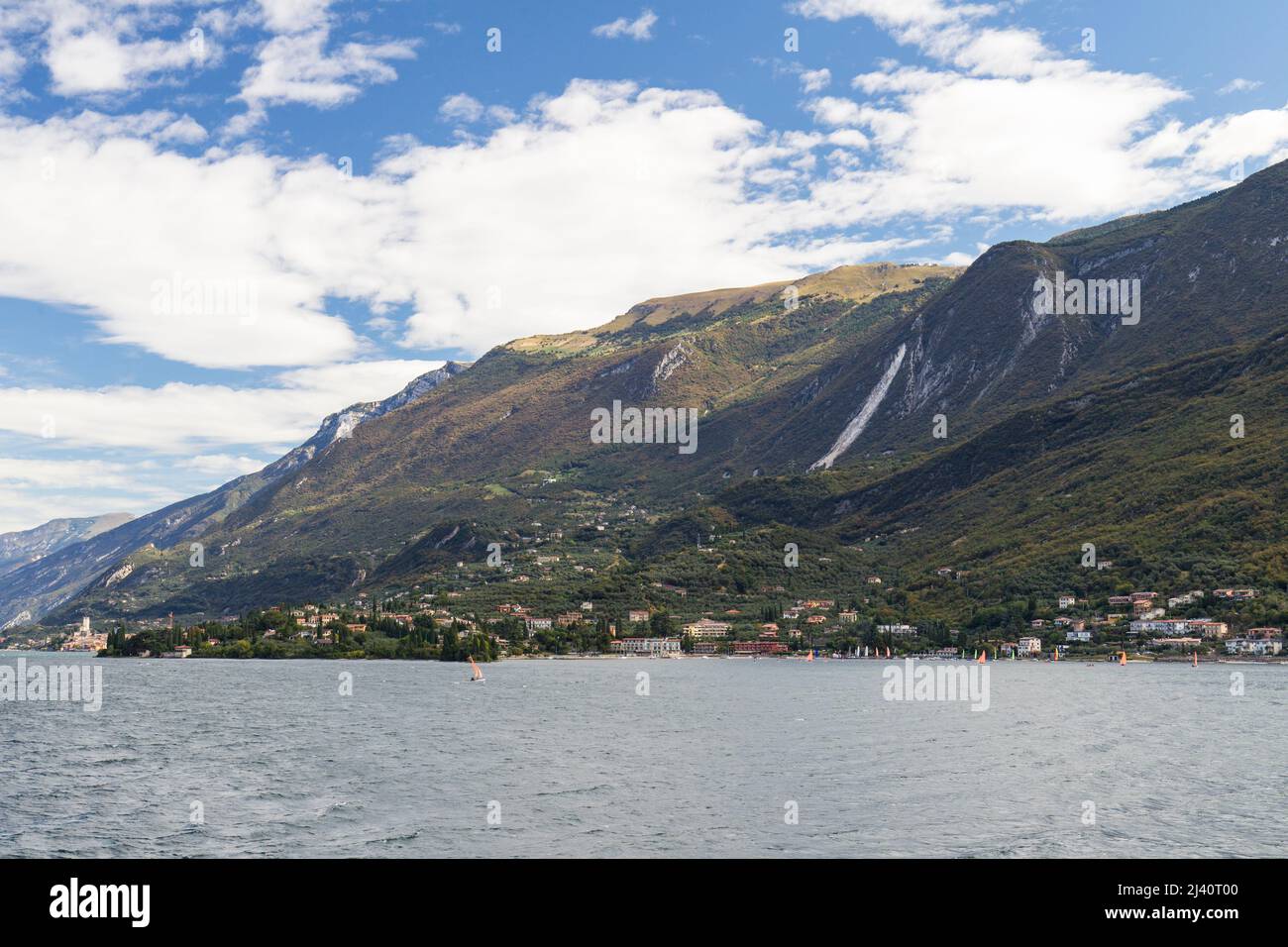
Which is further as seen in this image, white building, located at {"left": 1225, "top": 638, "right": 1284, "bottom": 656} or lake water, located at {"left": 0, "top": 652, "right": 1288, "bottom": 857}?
white building, located at {"left": 1225, "top": 638, "right": 1284, "bottom": 656}

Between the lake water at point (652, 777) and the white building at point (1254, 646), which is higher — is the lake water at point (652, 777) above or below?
above

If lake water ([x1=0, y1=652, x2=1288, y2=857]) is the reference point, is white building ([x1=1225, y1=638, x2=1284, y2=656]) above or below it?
below

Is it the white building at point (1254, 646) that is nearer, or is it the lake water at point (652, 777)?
the lake water at point (652, 777)
